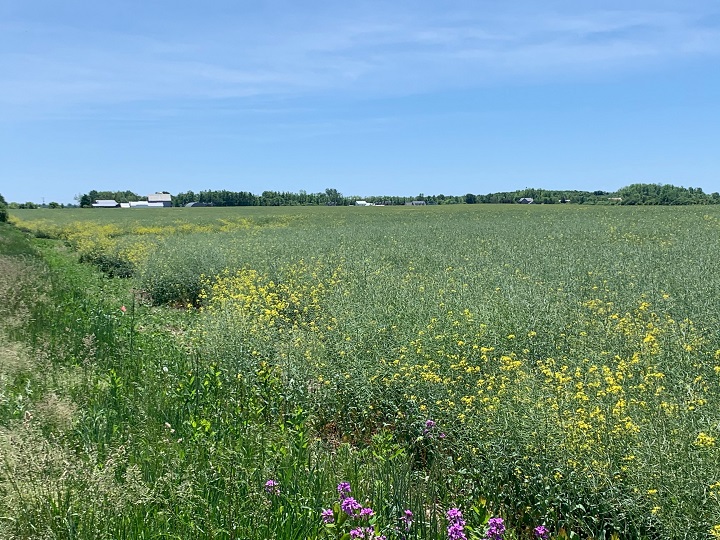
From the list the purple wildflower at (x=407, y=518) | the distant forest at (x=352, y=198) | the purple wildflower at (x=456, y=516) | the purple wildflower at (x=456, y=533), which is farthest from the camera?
the distant forest at (x=352, y=198)

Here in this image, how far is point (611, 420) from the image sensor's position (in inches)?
177

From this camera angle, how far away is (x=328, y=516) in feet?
11.6

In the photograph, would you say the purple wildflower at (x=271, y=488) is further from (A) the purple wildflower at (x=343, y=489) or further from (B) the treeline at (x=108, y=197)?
(B) the treeline at (x=108, y=197)

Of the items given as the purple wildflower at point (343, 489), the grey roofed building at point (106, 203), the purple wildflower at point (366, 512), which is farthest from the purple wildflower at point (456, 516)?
the grey roofed building at point (106, 203)

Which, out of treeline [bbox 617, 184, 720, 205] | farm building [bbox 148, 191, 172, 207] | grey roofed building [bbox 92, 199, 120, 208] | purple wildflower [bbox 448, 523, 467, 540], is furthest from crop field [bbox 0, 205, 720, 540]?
farm building [bbox 148, 191, 172, 207]

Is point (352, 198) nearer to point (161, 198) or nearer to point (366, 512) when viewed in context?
point (161, 198)

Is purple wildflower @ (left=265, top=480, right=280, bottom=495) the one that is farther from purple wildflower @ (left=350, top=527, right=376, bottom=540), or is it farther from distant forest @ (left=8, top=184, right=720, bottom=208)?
distant forest @ (left=8, top=184, right=720, bottom=208)

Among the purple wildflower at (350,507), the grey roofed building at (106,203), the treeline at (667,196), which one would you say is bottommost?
the purple wildflower at (350,507)

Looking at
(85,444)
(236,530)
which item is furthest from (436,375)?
(85,444)

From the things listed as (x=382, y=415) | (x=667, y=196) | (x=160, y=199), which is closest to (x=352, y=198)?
(x=160, y=199)

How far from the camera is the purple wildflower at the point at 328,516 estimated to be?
3472 millimetres

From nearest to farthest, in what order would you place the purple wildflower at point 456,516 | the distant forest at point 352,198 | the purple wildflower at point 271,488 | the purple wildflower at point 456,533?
1. the purple wildflower at point 456,533
2. the purple wildflower at point 456,516
3. the purple wildflower at point 271,488
4. the distant forest at point 352,198

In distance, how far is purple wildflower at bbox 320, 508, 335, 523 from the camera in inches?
137

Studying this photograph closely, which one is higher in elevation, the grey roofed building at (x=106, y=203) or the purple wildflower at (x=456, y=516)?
the grey roofed building at (x=106, y=203)
